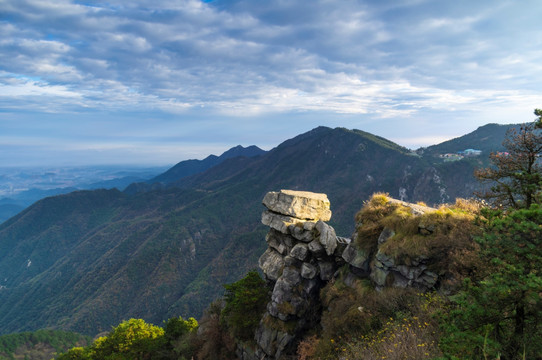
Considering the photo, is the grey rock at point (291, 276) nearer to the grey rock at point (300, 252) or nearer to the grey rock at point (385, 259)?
the grey rock at point (300, 252)

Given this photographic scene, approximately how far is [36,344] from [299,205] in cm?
16091

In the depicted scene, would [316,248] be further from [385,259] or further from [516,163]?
[516,163]

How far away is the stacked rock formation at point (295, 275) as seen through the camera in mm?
23359

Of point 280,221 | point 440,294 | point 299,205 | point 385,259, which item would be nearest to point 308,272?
point 280,221

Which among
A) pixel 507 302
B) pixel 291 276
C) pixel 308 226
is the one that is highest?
pixel 507 302

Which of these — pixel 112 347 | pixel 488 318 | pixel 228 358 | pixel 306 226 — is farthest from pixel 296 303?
pixel 112 347

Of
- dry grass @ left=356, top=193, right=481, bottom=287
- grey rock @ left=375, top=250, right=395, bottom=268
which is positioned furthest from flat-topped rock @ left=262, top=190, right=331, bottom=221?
grey rock @ left=375, top=250, right=395, bottom=268

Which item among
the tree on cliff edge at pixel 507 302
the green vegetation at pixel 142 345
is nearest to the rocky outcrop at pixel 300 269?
the tree on cliff edge at pixel 507 302

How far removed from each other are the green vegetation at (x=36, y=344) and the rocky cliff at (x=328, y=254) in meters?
142

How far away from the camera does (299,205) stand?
2878cm

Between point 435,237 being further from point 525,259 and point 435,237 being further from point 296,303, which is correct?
point 296,303

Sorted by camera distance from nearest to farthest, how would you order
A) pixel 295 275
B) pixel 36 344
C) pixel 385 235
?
pixel 385 235 < pixel 295 275 < pixel 36 344

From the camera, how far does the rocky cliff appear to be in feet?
55.0

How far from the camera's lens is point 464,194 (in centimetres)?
18812
